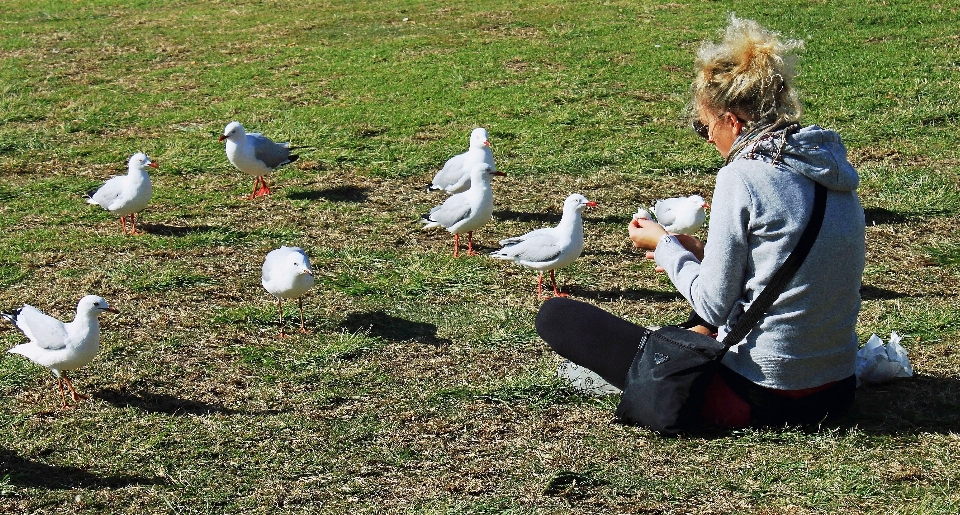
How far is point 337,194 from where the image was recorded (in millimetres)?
8875

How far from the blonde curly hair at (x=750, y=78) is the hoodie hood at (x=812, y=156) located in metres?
0.13

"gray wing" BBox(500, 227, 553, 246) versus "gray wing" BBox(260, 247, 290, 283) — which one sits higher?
"gray wing" BBox(260, 247, 290, 283)

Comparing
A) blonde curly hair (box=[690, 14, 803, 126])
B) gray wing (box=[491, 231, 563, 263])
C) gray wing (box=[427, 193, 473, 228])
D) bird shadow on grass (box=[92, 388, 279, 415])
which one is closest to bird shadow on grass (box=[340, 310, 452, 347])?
gray wing (box=[491, 231, 563, 263])

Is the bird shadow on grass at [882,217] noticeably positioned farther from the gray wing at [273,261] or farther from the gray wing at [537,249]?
the gray wing at [273,261]

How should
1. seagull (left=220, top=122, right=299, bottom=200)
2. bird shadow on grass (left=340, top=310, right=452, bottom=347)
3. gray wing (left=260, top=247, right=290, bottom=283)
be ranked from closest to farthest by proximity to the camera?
1. bird shadow on grass (left=340, top=310, right=452, bottom=347)
2. gray wing (left=260, top=247, right=290, bottom=283)
3. seagull (left=220, top=122, right=299, bottom=200)

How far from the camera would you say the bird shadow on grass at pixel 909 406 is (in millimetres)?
4488

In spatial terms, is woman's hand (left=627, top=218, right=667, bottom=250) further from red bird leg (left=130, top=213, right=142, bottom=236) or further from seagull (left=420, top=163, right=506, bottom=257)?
red bird leg (left=130, top=213, right=142, bottom=236)

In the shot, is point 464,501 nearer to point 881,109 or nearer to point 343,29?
point 881,109

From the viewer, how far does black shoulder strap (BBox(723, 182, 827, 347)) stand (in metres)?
3.91

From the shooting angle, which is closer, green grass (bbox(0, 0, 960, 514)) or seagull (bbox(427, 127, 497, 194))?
green grass (bbox(0, 0, 960, 514))

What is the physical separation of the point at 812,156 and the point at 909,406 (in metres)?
1.50

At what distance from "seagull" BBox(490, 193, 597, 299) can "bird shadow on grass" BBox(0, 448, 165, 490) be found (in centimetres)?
294

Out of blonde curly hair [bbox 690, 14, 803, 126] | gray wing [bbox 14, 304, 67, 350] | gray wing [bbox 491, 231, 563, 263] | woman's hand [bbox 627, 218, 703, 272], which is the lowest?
gray wing [bbox 491, 231, 563, 263]

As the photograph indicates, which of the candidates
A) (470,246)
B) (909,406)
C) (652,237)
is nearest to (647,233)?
(652,237)
